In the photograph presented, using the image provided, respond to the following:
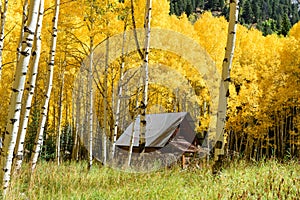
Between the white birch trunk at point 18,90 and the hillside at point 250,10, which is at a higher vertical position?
the hillside at point 250,10

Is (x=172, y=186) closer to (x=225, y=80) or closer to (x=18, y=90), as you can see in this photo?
(x=225, y=80)

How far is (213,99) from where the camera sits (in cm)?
1852

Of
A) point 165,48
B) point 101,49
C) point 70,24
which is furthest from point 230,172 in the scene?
point 165,48

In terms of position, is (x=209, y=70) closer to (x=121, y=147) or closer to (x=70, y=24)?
(x=121, y=147)

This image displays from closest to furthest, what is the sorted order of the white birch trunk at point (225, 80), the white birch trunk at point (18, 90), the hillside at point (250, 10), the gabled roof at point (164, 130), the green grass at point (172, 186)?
the white birch trunk at point (18, 90) → the green grass at point (172, 186) → the white birch trunk at point (225, 80) → the gabled roof at point (164, 130) → the hillside at point (250, 10)

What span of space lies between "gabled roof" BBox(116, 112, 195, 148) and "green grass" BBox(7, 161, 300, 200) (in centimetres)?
987

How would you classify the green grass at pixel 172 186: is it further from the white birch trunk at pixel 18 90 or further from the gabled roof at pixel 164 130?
the gabled roof at pixel 164 130

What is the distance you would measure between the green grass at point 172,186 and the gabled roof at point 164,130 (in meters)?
9.87

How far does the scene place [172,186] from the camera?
5379 millimetres

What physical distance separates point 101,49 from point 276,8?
120 metres

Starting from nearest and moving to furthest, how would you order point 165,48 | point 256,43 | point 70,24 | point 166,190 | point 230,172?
point 166,190 < point 230,172 < point 70,24 < point 165,48 < point 256,43

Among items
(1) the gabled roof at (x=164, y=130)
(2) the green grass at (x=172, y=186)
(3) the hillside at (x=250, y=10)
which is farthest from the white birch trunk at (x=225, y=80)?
(3) the hillside at (x=250, y=10)

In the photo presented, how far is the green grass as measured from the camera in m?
4.52

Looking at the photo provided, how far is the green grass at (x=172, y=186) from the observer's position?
452 cm
